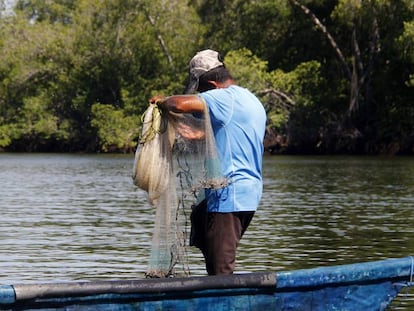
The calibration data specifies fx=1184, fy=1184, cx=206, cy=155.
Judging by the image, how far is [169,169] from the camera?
7.69 m

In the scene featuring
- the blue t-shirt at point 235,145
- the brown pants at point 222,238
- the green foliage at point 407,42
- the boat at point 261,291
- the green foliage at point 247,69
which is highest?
the green foliage at point 407,42

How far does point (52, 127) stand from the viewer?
6531 centimetres

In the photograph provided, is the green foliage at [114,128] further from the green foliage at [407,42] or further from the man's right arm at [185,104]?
the man's right arm at [185,104]

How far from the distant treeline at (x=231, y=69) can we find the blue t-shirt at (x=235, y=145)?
38915mm

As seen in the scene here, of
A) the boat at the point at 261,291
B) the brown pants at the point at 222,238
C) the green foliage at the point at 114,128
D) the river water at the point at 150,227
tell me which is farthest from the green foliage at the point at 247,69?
the boat at the point at 261,291

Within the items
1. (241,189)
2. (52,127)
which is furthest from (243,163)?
(52,127)

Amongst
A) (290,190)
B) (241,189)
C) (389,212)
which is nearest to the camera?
(241,189)

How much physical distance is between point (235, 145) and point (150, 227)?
10.4 m

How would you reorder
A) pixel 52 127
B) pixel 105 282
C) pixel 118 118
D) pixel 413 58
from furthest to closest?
pixel 52 127 < pixel 118 118 < pixel 413 58 < pixel 105 282

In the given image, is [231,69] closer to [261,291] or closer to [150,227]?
[150,227]

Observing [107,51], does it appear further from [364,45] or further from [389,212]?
[389,212]

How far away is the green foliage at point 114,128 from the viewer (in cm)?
5919

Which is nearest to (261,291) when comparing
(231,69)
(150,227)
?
(150,227)

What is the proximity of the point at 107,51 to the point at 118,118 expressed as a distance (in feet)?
13.9
